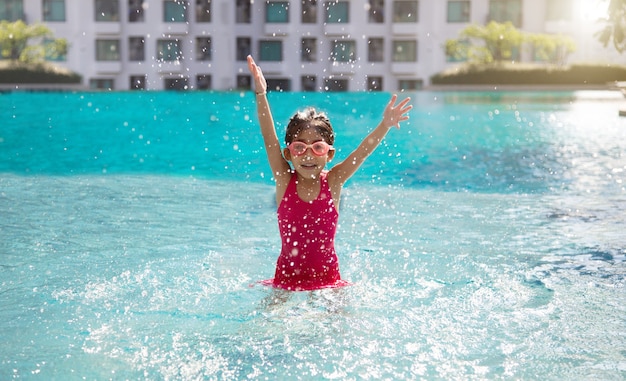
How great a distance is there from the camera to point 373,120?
76.3ft

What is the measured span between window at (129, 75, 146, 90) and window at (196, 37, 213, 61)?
12.9ft

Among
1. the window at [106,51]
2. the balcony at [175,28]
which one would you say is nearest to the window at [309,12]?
the balcony at [175,28]

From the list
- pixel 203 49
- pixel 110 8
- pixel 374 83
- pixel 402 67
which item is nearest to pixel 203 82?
pixel 203 49

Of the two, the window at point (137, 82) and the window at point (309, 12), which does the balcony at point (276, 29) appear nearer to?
the window at point (309, 12)

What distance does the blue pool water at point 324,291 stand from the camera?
4125mm

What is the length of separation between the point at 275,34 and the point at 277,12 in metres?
1.54

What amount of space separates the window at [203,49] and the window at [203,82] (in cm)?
113

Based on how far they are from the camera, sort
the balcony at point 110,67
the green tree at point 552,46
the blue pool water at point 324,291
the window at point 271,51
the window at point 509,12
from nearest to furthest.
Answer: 1. the blue pool water at point 324,291
2. the green tree at point 552,46
3. the balcony at point 110,67
4. the window at point 509,12
5. the window at point 271,51

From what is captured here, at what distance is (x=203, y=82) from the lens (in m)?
54.2

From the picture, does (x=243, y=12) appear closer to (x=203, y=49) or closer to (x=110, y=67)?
(x=203, y=49)

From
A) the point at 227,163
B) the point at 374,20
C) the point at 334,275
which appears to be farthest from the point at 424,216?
the point at 374,20

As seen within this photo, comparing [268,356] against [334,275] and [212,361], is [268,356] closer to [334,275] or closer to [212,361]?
[212,361]

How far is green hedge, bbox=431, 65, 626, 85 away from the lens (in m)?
48.2

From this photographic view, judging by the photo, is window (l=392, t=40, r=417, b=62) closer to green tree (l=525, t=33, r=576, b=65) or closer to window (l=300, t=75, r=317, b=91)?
window (l=300, t=75, r=317, b=91)
